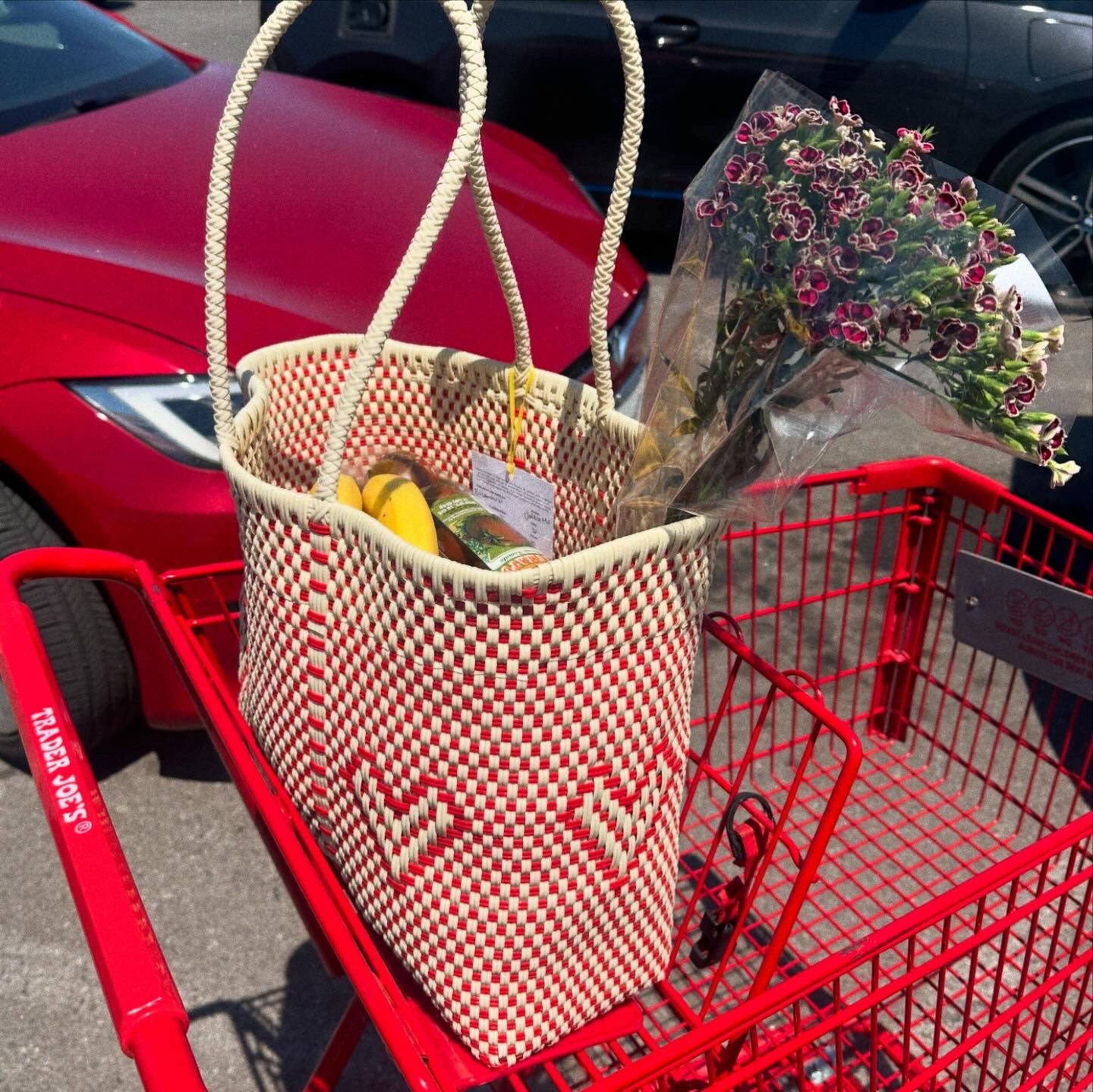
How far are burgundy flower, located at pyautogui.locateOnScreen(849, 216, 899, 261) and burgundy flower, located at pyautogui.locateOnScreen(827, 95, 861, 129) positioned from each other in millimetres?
119

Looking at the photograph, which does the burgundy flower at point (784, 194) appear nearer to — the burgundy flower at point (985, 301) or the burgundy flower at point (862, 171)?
the burgundy flower at point (862, 171)

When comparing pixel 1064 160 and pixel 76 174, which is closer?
pixel 76 174

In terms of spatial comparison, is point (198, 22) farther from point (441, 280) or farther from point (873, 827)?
point (873, 827)

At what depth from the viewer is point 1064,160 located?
15.3 ft

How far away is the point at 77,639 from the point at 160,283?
0.67m

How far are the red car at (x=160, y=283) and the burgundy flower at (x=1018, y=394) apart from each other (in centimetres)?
133

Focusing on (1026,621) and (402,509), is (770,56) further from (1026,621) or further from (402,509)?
(402,509)

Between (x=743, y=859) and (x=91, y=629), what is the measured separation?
1.36 m

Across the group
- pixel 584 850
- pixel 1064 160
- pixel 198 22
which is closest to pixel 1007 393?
pixel 584 850

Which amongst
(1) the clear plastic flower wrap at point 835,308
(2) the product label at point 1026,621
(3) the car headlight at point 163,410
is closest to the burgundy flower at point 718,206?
(1) the clear plastic flower wrap at point 835,308

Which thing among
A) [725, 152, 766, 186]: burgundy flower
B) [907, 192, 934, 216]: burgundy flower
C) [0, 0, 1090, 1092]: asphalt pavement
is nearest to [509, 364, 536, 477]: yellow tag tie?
[725, 152, 766, 186]: burgundy flower

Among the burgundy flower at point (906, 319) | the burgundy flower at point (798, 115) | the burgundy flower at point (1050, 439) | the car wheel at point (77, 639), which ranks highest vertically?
the burgundy flower at point (798, 115)

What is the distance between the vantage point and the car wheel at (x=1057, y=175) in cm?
454

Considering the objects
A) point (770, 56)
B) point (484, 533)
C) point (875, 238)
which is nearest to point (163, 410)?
point (484, 533)
